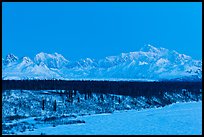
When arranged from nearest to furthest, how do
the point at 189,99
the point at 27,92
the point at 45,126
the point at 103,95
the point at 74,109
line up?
the point at 45,126 → the point at 74,109 → the point at 27,92 → the point at 103,95 → the point at 189,99

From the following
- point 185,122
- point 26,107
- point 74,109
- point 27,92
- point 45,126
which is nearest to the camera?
point 45,126

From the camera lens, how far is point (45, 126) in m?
38.2

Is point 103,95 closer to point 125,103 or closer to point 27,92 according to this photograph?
point 125,103

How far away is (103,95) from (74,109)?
1333 centimetres

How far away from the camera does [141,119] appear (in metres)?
44.2

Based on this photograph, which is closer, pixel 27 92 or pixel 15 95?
pixel 15 95

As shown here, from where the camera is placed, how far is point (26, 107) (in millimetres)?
49969

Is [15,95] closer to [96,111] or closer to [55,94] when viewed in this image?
[55,94]

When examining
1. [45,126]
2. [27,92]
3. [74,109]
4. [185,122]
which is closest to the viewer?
[45,126]

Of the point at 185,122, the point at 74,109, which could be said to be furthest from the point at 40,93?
the point at 185,122

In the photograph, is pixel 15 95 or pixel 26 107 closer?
pixel 26 107

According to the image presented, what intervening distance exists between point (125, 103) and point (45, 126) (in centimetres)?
2581

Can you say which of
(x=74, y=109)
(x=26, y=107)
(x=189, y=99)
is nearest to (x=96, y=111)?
(x=74, y=109)

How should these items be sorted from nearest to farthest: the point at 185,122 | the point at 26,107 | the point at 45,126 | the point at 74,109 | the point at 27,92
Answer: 1. the point at 45,126
2. the point at 185,122
3. the point at 26,107
4. the point at 74,109
5. the point at 27,92
